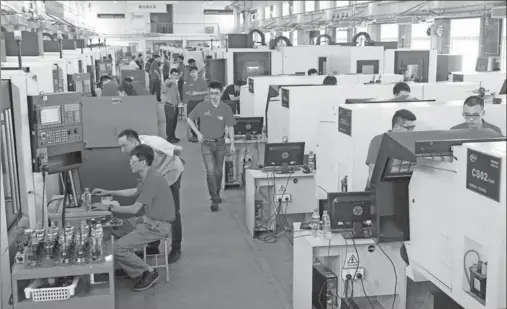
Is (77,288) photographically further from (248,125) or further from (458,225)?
(248,125)

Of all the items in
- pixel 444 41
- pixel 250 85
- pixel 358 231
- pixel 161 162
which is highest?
pixel 444 41

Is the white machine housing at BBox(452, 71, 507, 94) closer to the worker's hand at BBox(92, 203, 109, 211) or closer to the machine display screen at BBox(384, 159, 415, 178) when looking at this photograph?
the worker's hand at BBox(92, 203, 109, 211)

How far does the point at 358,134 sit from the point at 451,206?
1903 millimetres

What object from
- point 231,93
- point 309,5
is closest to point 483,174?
point 231,93

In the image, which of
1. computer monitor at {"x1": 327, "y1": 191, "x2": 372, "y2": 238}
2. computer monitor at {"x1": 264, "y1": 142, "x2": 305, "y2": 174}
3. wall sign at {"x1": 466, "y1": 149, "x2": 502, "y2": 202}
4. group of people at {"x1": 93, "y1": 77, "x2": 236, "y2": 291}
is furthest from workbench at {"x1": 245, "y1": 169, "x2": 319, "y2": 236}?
wall sign at {"x1": 466, "y1": 149, "x2": 502, "y2": 202}

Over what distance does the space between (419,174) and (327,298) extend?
5.97ft

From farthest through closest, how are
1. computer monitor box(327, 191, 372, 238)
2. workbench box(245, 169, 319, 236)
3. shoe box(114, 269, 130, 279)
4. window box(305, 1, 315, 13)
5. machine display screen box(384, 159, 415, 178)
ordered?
window box(305, 1, 315, 13), workbench box(245, 169, 319, 236), shoe box(114, 269, 130, 279), computer monitor box(327, 191, 372, 238), machine display screen box(384, 159, 415, 178)

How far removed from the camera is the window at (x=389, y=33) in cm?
1633

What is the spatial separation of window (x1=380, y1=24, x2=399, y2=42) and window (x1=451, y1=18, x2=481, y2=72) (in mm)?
2667

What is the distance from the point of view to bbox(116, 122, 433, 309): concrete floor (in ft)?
15.9

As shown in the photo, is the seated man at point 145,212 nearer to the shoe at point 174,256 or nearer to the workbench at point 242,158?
the shoe at point 174,256

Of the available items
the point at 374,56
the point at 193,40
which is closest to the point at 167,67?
the point at 374,56

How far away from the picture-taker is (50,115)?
14.6ft

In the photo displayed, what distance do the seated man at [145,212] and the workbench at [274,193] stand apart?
1.55 m
